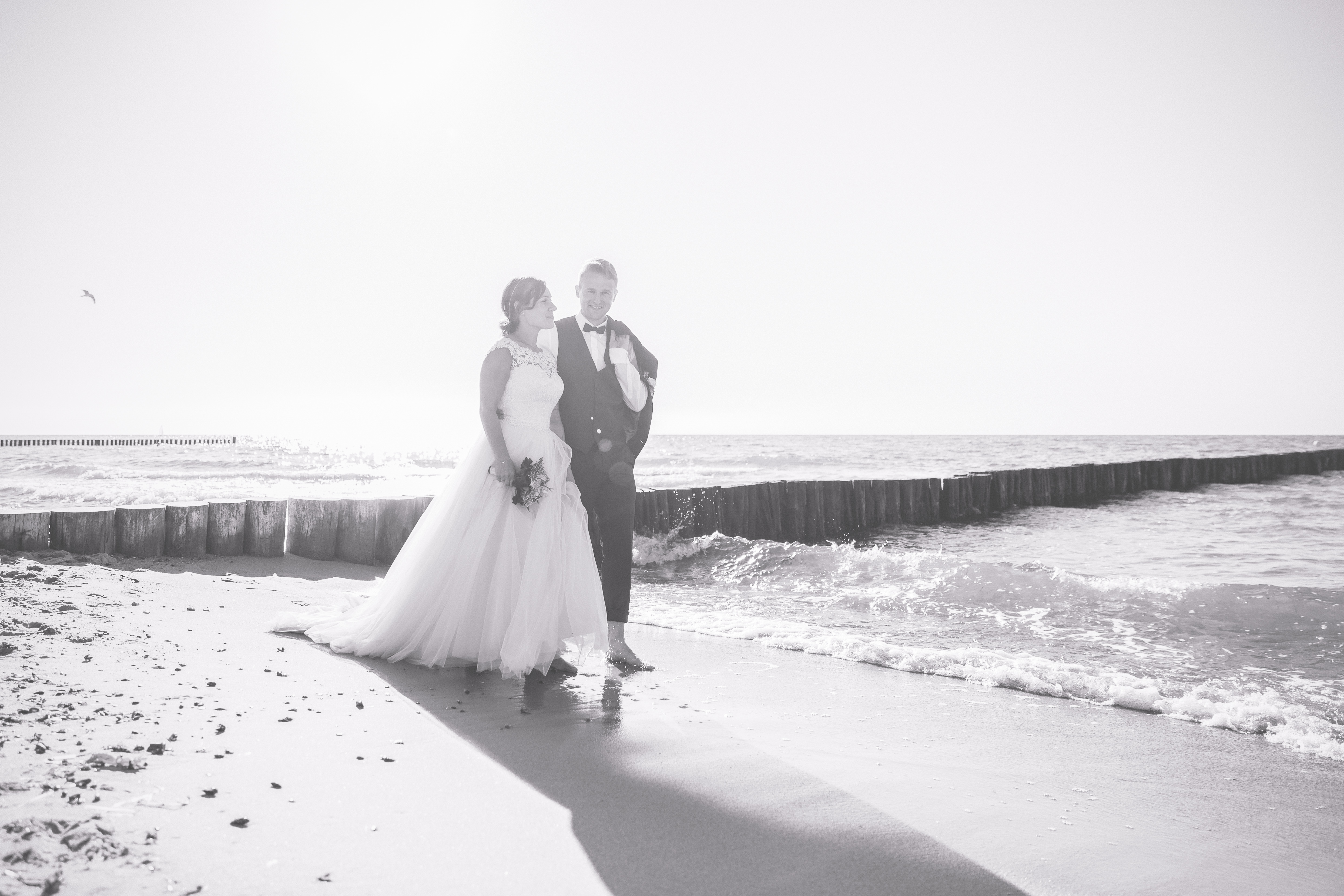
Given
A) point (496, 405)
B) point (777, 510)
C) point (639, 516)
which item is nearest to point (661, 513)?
point (639, 516)

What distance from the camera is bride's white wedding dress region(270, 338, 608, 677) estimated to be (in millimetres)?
4027

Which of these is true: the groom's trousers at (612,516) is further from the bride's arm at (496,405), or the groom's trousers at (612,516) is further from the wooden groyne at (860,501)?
the wooden groyne at (860,501)

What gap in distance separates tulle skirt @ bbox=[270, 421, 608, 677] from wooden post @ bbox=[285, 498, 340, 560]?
3176 mm

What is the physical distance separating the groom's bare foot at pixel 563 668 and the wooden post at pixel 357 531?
388 centimetres

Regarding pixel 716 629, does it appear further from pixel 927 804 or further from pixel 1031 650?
pixel 927 804

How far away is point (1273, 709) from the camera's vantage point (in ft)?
12.3

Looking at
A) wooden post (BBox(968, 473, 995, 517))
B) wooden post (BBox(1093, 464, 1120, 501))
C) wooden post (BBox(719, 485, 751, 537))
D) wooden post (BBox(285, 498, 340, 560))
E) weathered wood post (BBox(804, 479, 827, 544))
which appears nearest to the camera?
wooden post (BBox(285, 498, 340, 560))

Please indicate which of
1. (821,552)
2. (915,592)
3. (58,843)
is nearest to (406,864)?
(58,843)

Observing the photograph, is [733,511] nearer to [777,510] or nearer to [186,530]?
[777,510]

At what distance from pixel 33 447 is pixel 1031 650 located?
188ft

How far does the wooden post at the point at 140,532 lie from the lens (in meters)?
6.32

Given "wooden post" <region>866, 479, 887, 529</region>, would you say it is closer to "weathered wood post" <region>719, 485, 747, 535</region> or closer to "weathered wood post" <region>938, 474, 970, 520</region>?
"weathered wood post" <region>938, 474, 970, 520</region>

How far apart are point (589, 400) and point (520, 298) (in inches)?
25.5

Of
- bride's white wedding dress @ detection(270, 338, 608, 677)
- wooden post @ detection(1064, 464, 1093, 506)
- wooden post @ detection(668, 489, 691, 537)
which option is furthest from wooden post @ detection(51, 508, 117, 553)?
wooden post @ detection(1064, 464, 1093, 506)
